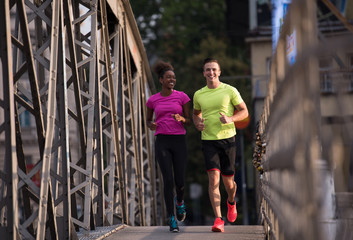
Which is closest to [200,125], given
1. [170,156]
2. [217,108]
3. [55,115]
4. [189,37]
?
[217,108]

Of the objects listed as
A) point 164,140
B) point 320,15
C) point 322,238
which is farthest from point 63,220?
point 320,15

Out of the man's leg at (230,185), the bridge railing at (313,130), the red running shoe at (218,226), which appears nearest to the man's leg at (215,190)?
the red running shoe at (218,226)

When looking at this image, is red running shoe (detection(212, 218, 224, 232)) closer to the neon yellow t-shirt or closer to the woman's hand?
the neon yellow t-shirt

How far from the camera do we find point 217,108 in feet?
24.8

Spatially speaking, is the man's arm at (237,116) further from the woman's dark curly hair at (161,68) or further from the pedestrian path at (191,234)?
the pedestrian path at (191,234)

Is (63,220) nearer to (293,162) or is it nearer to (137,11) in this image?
(293,162)

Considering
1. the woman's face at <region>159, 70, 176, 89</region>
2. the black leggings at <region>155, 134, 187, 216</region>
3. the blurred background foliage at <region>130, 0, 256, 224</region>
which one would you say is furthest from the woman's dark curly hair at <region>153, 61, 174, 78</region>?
the blurred background foliage at <region>130, 0, 256, 224</region>

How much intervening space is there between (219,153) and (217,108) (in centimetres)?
50

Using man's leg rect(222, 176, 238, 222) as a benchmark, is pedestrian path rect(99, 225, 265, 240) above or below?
below

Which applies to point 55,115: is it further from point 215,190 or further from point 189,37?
point 189,37

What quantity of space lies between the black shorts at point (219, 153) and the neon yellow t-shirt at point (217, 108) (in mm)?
57

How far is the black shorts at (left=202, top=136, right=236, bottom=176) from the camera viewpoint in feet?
25.1

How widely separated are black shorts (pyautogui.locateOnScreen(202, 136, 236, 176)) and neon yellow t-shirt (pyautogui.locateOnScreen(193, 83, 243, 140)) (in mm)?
57

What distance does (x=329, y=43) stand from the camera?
1.98 metres
